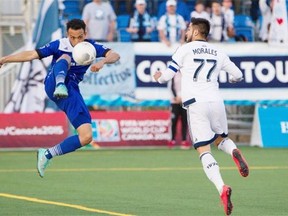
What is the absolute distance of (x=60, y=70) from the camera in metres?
14.6

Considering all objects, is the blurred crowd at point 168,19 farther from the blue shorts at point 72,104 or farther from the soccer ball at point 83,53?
the soccer ball at point 83,53

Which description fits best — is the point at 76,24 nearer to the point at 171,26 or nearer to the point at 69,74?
the point at 69,74

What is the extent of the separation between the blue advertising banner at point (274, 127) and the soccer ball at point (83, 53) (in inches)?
488

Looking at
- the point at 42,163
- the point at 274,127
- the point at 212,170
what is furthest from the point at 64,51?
the point at 274,127

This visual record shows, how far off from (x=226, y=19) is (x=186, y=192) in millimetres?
11893

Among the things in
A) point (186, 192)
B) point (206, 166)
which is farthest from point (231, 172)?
point (206, 166)

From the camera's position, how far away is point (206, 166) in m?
13.0

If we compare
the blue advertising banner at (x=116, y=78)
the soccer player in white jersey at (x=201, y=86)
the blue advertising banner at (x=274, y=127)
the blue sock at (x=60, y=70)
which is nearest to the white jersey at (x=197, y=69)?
the soccer player in white jersey at (x=201, y=86)

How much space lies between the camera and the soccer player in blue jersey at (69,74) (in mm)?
14719

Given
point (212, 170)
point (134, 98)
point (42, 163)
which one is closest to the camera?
point (212, 170)

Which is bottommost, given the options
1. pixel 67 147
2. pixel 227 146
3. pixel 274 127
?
pixel 274 127

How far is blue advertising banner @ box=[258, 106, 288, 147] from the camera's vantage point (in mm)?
26406

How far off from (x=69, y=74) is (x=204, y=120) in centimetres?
259

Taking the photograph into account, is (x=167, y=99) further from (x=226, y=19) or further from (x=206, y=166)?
(x=206, y=166)
